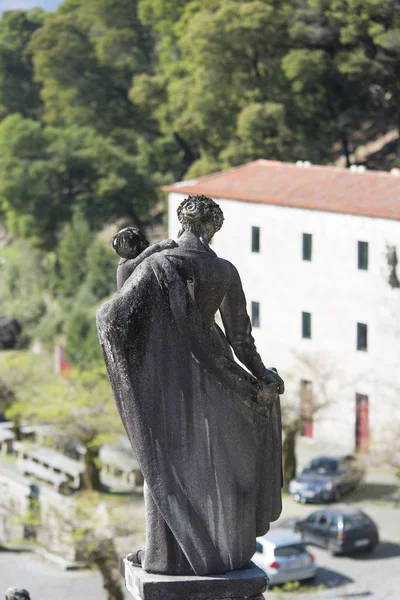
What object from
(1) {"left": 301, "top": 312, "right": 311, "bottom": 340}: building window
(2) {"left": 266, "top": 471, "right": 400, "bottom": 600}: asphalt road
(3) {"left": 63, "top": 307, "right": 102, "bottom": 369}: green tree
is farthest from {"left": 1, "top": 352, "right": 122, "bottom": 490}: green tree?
(3) {"left": 63, "top": 307, "right": 102, "bottom": 369}: green tree

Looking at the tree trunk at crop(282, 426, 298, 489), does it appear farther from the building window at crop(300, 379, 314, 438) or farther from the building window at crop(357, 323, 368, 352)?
the building window at crop(357, 323, 368, 352)

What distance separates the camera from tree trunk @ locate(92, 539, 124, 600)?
35906 mm

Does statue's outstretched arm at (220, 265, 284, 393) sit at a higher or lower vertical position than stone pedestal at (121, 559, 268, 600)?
higher

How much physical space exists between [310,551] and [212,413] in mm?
33096

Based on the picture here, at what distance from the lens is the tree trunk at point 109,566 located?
35.9 meters

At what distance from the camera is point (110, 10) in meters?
88.7

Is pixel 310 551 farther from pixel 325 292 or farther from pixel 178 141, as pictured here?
pixel 178 141

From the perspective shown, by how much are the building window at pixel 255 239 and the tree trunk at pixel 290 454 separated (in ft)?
26.7

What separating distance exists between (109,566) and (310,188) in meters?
20.0

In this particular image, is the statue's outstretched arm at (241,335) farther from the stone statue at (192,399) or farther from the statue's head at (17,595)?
the statue's head at (17,595)

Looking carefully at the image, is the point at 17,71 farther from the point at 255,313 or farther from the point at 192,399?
the point at 192,399

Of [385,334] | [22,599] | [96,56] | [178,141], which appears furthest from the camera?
[96,56]

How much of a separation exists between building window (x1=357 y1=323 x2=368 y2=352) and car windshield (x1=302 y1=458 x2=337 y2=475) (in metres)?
4.50

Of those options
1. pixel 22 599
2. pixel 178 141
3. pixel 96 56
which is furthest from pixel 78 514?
pixel 96 56
